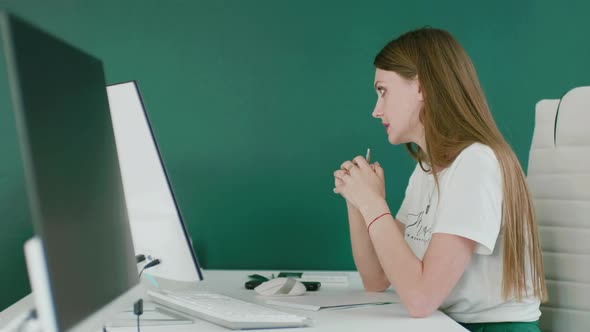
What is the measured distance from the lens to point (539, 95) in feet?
6.40

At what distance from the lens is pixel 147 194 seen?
107 cm

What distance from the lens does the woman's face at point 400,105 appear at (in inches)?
53.2

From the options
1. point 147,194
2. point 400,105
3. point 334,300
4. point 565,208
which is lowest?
point 334,300

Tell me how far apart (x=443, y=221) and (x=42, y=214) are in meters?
0.81

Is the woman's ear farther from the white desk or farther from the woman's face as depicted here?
the white desk

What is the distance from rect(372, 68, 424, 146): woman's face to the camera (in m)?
1.35

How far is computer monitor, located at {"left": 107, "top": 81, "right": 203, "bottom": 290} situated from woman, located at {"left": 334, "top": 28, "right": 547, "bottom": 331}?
414mm

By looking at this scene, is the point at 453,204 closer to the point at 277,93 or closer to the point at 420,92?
the point at 420,92

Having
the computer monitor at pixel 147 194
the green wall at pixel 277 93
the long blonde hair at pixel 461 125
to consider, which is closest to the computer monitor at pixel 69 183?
the computer monitor at pixel 147 194

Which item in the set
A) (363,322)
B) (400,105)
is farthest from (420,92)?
(363,322)

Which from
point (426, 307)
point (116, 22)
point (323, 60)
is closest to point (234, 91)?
point (323, 60)

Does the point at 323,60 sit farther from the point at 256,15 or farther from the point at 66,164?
the point at 66,164

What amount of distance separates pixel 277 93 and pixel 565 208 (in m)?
1.00

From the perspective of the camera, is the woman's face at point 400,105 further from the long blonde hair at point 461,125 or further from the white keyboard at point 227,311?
the white keyboard at point 227,311
